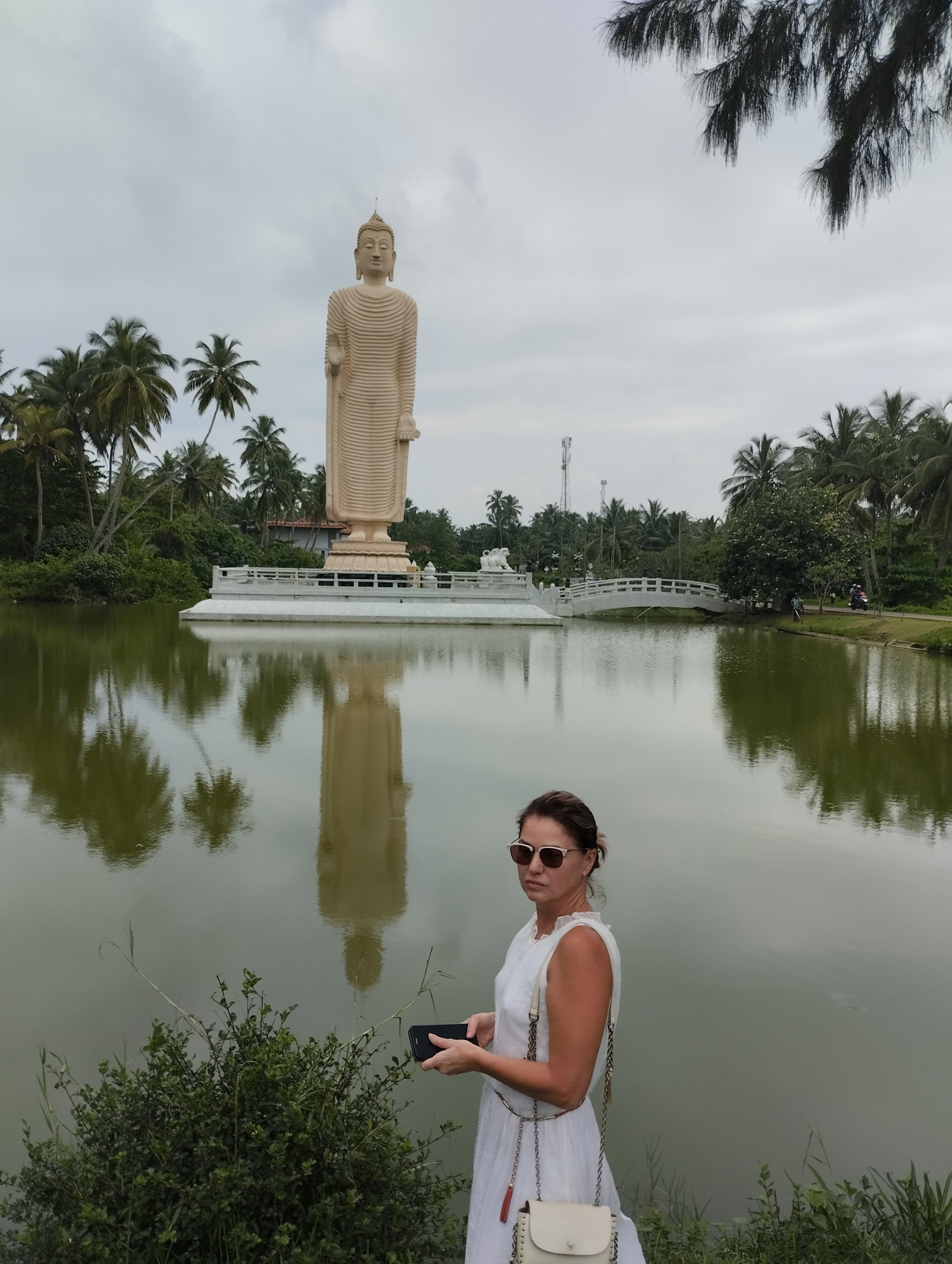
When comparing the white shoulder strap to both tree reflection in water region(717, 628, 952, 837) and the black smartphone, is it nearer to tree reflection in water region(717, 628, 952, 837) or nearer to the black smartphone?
the black smartphone

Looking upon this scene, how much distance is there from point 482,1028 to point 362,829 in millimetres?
3730

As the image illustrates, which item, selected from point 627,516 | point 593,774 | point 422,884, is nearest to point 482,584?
point 593,774

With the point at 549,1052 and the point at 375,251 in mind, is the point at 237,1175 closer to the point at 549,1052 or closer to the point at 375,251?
the point at 549,1052

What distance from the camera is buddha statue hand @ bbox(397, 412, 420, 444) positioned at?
80.7ft

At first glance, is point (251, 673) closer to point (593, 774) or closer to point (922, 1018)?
point (593, 774)

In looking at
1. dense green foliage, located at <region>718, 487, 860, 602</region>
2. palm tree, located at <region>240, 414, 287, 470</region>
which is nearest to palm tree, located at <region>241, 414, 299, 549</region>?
palm tree, located at <region>240, 414, 287, 470</region>

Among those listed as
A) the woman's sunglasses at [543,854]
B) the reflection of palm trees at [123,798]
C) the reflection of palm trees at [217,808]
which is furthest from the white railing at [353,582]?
the woman's sunglasses at [543,854]

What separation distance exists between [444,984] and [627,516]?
54778 mm

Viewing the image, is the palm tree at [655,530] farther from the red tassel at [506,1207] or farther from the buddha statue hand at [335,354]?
the red tassel at [506,1207]

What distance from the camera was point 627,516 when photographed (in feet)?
186

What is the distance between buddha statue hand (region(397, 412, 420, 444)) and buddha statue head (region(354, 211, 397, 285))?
3.51 meters

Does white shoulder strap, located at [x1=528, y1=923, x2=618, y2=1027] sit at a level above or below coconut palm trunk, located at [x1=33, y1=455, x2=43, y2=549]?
below

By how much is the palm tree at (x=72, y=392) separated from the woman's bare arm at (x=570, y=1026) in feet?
107

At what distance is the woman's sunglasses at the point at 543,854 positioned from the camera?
1.66 metres
